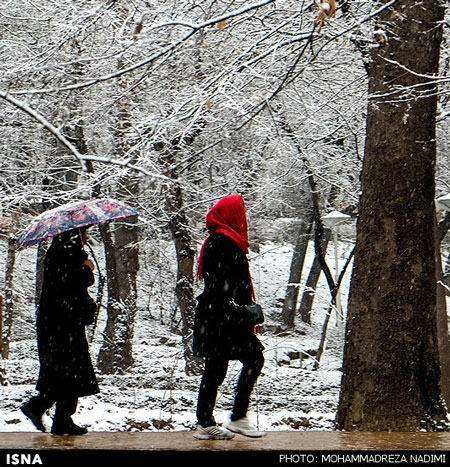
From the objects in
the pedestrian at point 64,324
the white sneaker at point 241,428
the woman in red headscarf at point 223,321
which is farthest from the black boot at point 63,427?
the white sneaker at point 241,428

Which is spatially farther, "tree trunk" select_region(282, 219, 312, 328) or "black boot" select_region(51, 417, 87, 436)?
"tree trunk" select_region(282, 219, 312, 328)

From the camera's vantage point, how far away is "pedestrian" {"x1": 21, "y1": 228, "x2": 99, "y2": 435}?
5367 mm

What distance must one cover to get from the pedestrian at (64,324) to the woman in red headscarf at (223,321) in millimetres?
1006

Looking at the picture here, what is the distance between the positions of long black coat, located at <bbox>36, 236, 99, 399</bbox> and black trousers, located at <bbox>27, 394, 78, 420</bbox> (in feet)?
0.14

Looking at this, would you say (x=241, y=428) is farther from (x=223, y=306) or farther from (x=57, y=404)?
(x=57, y=404)

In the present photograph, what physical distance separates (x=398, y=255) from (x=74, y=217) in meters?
2.80

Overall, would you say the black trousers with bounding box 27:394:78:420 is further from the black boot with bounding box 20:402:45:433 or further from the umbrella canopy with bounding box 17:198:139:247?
the umbrella canopy with bounding box 17:198:139:247

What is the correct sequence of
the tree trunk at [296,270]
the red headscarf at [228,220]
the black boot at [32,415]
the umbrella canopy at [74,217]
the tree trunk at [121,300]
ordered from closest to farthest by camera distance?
the red headscarf at [228,220], the umbrella canopy at [74,217], the black boot at [32,415], the tree trunk at [121,300], the tree trunk at [296,270]

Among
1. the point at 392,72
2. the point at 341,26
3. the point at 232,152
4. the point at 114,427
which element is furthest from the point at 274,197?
the point at 392,72

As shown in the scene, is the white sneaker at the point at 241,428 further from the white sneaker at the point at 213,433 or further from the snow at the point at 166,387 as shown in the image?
the snow at the point at 166,387

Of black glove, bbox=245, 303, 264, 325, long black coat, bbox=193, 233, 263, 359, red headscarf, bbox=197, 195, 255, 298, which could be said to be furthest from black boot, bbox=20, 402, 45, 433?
black glove, bbox=245, 303, 264, 325

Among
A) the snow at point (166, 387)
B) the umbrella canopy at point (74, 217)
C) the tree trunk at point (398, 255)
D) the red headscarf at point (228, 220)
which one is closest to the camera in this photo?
the red headscarf at point (228, 220)

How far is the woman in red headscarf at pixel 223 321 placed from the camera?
5.00 meters

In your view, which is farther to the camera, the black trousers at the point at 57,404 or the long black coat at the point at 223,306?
the black trousers at the point at 57,404
